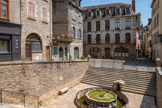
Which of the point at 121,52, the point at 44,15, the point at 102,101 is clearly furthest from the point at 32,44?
the point at 121,52

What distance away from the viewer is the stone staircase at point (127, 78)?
1318 centimetres

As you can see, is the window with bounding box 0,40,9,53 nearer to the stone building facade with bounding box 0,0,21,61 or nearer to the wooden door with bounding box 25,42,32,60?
the stone building facade with bounding box 0,0,21,61

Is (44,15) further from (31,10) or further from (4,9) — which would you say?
(4,9)

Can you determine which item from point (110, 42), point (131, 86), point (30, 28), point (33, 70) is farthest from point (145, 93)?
point (110, 42)

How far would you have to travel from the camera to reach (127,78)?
15.2 metres

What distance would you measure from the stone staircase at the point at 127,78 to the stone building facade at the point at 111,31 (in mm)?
14104

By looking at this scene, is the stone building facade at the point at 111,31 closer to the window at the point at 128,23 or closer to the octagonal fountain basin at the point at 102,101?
the window at the point at 128,23

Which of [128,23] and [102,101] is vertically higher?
[128,23]

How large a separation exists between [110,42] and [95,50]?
14.7 feet

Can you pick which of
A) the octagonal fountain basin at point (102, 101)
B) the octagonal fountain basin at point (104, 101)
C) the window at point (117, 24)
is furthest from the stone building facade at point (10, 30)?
the window at point (117, 24)

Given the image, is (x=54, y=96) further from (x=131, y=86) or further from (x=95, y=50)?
(x=95, y=50)

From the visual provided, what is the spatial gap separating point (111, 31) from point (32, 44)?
2178 cm

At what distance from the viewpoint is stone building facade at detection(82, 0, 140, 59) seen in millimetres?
29312

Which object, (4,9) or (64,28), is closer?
(4,9)
